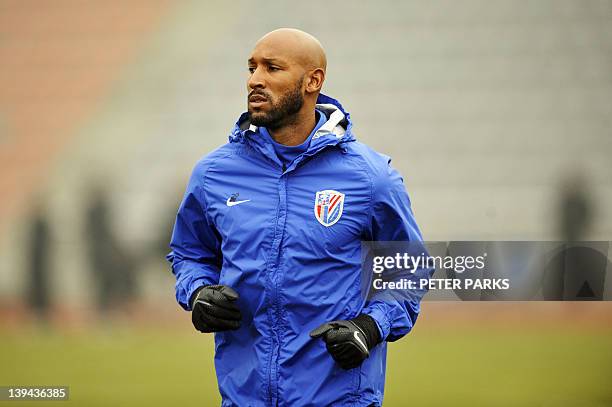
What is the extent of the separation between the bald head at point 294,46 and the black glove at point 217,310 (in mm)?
523

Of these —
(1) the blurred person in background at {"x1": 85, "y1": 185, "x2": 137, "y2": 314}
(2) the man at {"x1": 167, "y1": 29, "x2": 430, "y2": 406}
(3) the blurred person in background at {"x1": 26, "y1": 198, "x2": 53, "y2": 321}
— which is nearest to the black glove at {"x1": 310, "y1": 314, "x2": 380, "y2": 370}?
(2) the man at {"x1": 167, "y1": 29, "x2": 430, "y2": 406}

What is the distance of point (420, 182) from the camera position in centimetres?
537

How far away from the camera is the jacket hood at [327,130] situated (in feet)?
6.86

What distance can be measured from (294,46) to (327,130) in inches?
7.8

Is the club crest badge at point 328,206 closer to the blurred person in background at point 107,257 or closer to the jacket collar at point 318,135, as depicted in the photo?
the jacket collar at point 318,135

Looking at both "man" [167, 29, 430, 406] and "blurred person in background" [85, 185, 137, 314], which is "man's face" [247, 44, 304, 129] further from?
"blurred person in background" [85, 185, 137, 314]

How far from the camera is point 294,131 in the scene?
2150 mm

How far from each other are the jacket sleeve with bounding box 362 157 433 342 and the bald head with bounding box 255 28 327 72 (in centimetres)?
29

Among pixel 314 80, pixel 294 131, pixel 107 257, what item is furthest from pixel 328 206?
pixel 107 257

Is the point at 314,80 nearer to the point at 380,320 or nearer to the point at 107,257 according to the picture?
the point at 380,320

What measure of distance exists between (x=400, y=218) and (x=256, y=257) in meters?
0.33

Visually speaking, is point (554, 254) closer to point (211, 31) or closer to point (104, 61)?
point (211, 31)

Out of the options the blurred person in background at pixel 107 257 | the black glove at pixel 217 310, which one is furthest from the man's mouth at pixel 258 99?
the blurred person in background at pixel 107 257

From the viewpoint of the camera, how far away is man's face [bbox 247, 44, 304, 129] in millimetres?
2092
